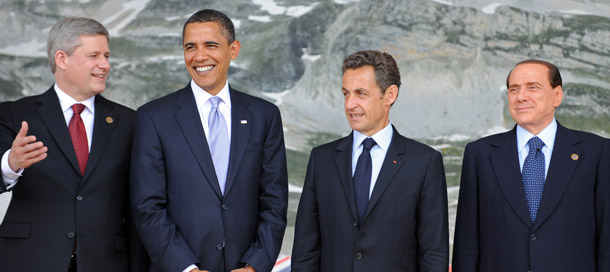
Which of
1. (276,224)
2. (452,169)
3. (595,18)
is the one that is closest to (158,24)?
(452,169)

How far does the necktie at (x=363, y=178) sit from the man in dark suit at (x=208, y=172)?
0.96ft

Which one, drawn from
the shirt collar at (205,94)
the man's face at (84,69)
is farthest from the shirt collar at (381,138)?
the man's face at (84,69)

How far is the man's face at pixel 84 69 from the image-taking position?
2.79m

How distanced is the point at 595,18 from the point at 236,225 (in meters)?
4.47

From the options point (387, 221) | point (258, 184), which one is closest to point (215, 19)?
point (258, 184)

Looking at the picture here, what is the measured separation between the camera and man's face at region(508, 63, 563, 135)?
274 centimetres

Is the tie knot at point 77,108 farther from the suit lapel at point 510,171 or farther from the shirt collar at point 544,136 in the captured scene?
the shirt collar at point 544,136

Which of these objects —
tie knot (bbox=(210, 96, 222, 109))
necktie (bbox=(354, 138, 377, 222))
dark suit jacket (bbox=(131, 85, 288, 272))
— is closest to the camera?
dark suit jacket (bbox=(131, 85, 288, 272))

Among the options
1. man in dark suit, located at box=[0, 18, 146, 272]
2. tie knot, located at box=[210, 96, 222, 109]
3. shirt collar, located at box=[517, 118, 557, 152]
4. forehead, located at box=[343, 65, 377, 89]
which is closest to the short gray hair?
man in dark suit, located at box=[0, 18, 146, 272]

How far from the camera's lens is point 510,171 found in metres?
2.73

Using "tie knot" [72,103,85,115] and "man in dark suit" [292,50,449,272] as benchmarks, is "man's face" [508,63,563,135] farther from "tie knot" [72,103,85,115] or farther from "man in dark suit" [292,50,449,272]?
"tie knot" [72,103,85,115]

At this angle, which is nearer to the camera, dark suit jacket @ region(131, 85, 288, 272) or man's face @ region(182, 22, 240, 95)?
dark suit jacket @ region(131, 85, 288, 272)

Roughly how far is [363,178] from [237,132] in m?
0.50

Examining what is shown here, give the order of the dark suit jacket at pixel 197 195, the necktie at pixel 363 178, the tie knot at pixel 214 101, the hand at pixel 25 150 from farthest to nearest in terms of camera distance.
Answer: the tie knot at pixel 214 101, the necktie at pixel 363 178, the dark suit jacket at pixel 197 195, the hand at pixel 25 150
